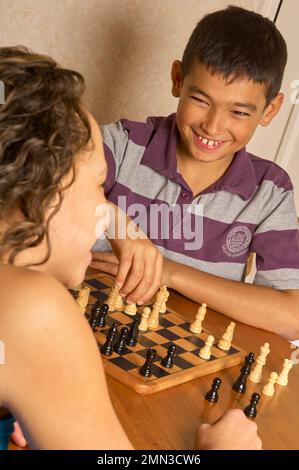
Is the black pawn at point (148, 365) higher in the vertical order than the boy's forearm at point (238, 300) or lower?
higher

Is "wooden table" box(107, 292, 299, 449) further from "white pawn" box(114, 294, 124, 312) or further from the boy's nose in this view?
the boy's nose

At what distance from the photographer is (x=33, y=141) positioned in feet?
2.92

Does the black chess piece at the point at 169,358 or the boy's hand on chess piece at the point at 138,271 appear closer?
the black chess piece at the point at 169,358

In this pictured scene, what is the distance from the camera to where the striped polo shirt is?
207 centimetres

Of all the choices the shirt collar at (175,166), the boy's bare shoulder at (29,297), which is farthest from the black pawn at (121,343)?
the shirt collar at (175,166)

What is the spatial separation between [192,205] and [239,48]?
0.51 m

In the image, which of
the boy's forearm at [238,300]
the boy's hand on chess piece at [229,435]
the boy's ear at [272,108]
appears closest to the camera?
the boy's hand on chess piece at [229,435]

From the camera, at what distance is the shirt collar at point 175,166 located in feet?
6.86

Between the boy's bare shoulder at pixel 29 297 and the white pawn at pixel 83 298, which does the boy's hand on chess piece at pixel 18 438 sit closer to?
the boy's bare shoulder at pixel 29 297

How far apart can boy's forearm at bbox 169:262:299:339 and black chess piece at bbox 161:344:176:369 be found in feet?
1.40

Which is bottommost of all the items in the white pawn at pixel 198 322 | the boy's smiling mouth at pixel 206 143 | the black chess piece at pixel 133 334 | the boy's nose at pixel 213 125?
the white pawn at pixel 198 322

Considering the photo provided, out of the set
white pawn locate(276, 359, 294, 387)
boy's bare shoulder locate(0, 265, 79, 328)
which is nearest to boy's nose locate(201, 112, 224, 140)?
white pawn locate(276, 359, 294, 387)

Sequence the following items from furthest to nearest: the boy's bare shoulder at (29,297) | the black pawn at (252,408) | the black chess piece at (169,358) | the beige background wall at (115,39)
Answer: the beige background wall at (115,39) < the black chess piece at (169,358) < the black pawn at (252,408) < the boy's bare shoulder at (29,297)

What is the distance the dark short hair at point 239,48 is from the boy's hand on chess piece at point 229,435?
1.11 m
